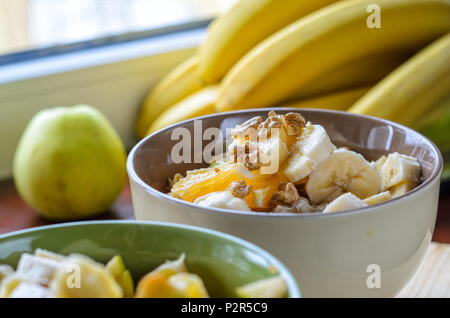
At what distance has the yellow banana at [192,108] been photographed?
0.69 metres

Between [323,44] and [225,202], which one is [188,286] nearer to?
[225,202]

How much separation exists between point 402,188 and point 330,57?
34 centimetres

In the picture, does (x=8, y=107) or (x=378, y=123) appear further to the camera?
(x=8, y=107)

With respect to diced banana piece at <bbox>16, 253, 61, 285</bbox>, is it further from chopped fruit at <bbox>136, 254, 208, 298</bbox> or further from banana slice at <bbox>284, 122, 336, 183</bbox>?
banana slice at <bbox>284, 122, 336, 183</bbox>

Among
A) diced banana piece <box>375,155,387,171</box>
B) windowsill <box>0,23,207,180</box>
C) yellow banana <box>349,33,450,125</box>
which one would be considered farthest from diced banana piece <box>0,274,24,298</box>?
windowsill <box>0,23,207,180</box>

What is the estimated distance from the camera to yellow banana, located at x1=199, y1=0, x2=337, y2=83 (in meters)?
0.69

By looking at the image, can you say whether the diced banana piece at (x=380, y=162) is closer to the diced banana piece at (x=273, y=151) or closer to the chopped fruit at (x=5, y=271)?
the diced banana piece at (x=273, y=151)

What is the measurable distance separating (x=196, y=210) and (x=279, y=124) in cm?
8

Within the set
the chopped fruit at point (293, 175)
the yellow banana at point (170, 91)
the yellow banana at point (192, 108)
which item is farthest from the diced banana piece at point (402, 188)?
the yellow banana at point (170, 91)

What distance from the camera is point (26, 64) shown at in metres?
0.84

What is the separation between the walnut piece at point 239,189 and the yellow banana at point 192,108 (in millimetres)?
399
